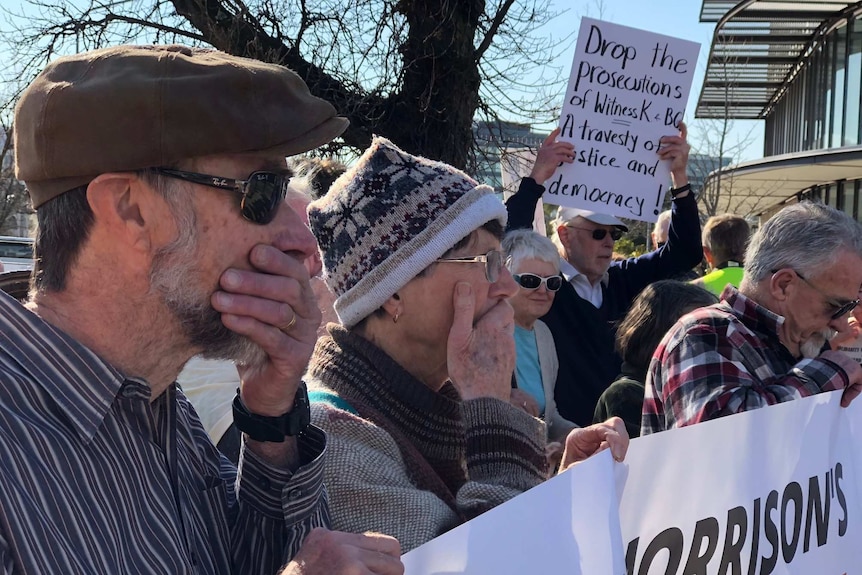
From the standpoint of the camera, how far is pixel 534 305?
4227 mm

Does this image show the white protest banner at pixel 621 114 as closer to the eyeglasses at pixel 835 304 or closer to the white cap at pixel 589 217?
the white cap at pixel 589 217

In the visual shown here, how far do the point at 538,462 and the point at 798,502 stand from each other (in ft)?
3.26

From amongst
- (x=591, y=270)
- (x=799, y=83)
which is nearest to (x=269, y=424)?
(x=591, y=270)

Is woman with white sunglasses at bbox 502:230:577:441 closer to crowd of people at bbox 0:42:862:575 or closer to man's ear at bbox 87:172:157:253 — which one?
crowd of people at bbox 0:42:862:575

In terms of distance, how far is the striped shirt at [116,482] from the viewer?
3.94ft

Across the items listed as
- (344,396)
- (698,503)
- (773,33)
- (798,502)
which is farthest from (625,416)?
(773,33)

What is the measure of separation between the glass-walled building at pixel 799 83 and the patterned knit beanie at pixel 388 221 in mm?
15634

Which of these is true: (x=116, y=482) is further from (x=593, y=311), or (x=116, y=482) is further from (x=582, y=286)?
(x=582, y=286)

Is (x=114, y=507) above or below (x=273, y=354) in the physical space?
below

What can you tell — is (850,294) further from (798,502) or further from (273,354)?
(273,354)

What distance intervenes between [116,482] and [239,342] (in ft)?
1.00

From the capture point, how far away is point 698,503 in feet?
7.64

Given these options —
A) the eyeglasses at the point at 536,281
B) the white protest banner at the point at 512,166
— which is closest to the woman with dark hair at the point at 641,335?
the eyeglasses at the point at 536,281

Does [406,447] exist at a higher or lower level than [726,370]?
lower
